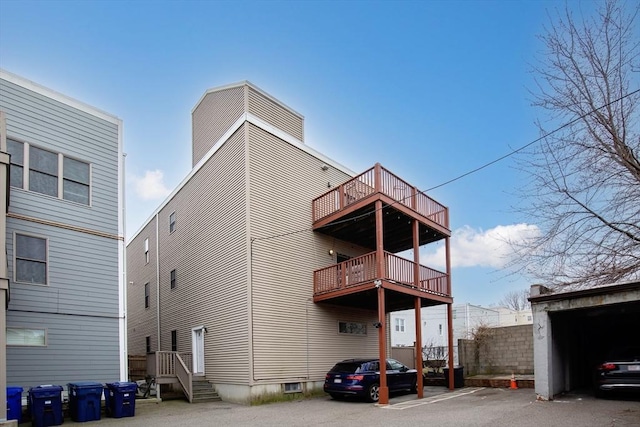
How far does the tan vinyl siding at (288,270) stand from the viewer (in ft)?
52.6

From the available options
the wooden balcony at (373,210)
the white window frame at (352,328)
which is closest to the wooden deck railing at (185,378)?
the white window frame at (352,328)

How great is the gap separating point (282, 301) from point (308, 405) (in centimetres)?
350

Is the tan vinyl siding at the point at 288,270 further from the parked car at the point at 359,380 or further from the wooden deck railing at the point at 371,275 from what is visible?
the parked car at the point at 359,380

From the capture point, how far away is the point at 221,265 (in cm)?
1769

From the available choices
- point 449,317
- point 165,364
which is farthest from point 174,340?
point 449,317

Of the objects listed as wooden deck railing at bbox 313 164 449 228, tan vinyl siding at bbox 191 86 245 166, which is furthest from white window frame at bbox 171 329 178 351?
wooden deck railing at bbox 313 164 449 228

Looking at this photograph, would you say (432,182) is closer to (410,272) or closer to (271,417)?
(410,272)

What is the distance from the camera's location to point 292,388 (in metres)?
16.4

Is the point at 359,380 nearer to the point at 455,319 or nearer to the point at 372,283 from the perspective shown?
the point at 372,283

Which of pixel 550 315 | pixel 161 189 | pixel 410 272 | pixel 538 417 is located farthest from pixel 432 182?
pixel 161 189

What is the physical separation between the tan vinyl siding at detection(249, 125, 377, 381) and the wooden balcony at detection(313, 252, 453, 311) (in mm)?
607

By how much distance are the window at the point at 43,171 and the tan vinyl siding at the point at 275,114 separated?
714 centimetres

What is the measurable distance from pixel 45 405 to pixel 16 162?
6362mm

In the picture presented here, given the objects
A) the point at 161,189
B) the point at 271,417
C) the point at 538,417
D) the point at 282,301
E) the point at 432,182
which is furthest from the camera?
the point at 161,189
